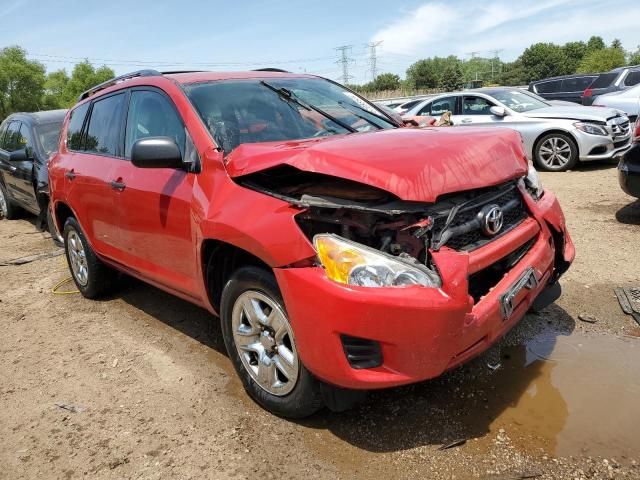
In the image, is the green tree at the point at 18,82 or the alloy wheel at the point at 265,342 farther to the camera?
the green tree at the point at 18,82

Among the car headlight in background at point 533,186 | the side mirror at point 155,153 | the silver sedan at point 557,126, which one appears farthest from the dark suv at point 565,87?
the side mirror at point 155,153

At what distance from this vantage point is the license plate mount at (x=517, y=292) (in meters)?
2.41

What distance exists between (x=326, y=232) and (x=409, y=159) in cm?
49

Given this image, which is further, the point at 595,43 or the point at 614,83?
the point at 595,43

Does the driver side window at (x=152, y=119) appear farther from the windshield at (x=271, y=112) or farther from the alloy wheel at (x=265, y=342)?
the alloy wheel at (x=265, y=342)

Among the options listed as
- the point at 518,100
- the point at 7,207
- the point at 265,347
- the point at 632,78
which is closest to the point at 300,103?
the point at 265,347

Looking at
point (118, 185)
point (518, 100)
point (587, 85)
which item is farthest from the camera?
point (587, 85)

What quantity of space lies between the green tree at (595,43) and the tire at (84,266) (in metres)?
104

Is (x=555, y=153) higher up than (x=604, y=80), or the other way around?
(x=604, y=80)

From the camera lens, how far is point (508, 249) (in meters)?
2.52

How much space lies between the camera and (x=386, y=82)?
84188 mm

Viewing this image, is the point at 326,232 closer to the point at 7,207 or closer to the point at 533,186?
the point at 533,186

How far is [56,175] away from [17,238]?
3734 millimetres

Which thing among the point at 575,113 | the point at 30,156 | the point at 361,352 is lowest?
the point at 361,352
